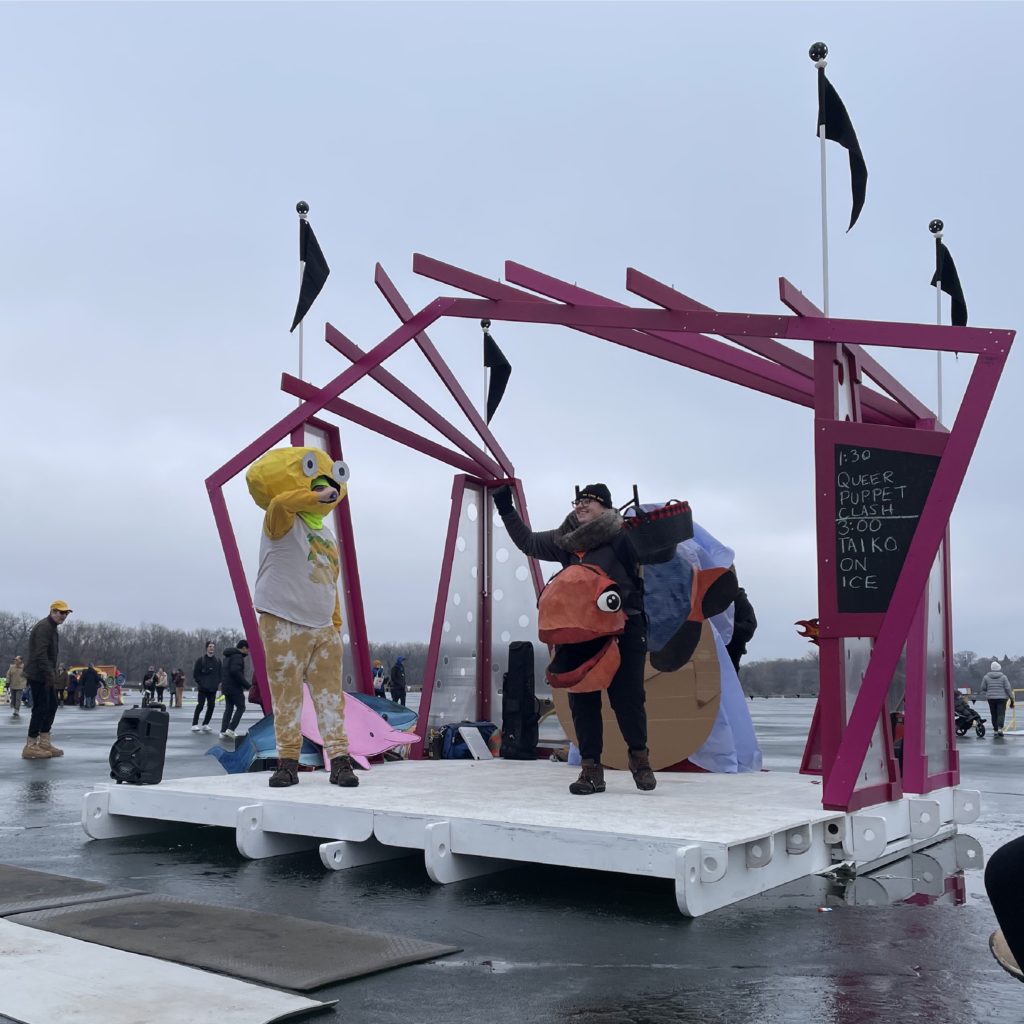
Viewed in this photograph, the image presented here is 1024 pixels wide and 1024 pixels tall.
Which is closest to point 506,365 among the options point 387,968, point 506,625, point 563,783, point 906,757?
point 506,625

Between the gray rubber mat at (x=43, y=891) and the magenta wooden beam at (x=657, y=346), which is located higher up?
the magenta wooden beam at (x=657, y=346)

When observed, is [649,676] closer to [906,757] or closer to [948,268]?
[906,757]

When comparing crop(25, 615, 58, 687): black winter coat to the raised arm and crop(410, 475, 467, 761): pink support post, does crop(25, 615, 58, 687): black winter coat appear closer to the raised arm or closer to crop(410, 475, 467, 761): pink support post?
crop(410, 475, 467, 761): pink support post

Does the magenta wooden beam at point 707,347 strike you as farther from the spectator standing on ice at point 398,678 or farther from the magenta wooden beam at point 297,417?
the spectator standing on ice at point 398,678

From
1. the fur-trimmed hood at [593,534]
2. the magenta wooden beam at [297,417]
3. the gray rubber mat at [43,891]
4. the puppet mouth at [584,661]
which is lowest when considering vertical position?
the gray rubber mat at [43,891]

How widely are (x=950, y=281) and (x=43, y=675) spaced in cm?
896

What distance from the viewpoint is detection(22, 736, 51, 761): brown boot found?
12.6 meters

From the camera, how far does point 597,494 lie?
6871 mm

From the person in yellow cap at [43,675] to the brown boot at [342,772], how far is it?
18.8 feet

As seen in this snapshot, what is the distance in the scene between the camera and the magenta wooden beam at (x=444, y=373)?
8.49 m

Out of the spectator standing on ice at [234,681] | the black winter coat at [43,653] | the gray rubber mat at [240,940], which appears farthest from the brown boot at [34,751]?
the gray rubber mat at [240,940]

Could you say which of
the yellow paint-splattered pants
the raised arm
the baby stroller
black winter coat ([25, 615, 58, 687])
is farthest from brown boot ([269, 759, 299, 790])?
the baby stroller

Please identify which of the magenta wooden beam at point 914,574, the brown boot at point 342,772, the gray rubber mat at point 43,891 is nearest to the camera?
the gray rubber mat at point 43,891

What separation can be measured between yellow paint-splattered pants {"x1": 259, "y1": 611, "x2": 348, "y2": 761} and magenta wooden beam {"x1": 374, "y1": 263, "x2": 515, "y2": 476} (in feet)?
8.41
